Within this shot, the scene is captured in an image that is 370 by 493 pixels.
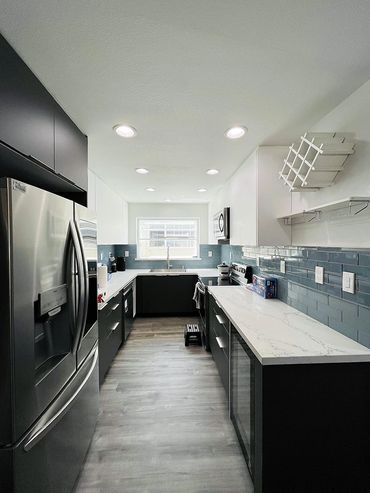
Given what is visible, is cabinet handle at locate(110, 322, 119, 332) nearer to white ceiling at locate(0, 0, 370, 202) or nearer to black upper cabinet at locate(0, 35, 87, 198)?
black upper cabinet at locate(0, 35, 87, 198)

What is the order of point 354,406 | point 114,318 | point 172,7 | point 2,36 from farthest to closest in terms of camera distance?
point 114,318 < point 354,406 < point 2,36 < point 172,7

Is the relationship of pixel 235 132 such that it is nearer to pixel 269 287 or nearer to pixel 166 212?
pixel 269 287

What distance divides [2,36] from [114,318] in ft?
7.74

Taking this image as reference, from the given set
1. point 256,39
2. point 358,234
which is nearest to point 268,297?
point 358,234

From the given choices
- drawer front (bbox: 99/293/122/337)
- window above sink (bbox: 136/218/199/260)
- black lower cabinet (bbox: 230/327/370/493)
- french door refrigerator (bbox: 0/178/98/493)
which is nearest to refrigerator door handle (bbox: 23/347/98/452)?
french door refrigerator (bbox: 0/178/98/493)

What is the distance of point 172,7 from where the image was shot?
2.57 feet

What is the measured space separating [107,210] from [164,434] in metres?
2.58

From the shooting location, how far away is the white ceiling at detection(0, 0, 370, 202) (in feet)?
2.63

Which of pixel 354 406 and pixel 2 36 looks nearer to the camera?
pixel 2 36

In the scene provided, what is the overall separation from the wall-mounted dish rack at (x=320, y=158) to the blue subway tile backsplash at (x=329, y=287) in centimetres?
44

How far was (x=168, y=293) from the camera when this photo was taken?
4.33 meters

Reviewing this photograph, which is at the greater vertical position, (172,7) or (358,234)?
(172,7)

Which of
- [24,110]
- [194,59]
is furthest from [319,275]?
[24,110]

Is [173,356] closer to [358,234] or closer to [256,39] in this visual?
[358,234]
